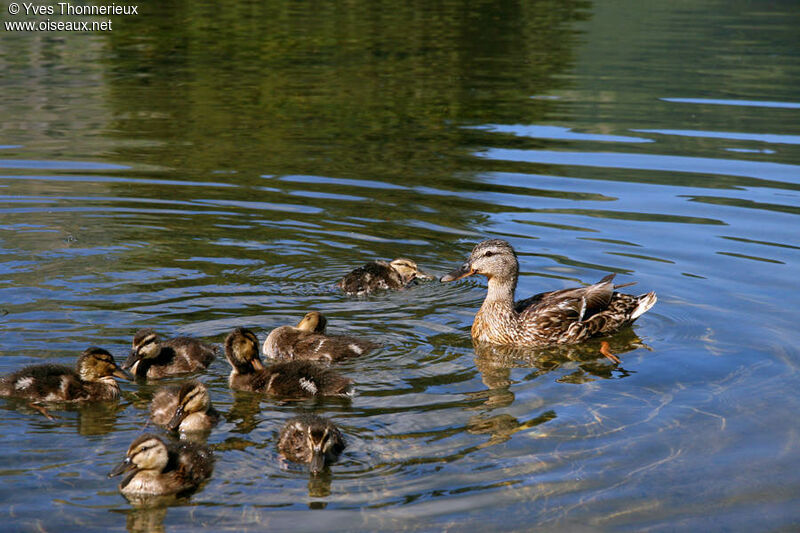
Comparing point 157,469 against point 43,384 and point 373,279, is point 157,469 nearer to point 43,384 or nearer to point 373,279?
point 43,384

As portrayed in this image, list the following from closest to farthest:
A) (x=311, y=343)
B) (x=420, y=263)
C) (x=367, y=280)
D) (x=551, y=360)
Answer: (x=311, y=343), (x=551, y=360), (x=367, y=280), (x=420, y=263)

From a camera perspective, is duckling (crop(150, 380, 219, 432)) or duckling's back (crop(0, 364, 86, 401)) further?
duckling's back (crop(0, 364, 86, 401))

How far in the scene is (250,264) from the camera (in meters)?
9.51

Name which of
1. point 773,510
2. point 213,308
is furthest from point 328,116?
point 773,510

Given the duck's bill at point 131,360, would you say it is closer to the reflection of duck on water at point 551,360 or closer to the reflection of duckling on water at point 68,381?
the reflection of duckling on water at point 68,381

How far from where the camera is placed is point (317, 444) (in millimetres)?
5691

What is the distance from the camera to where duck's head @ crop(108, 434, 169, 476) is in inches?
219

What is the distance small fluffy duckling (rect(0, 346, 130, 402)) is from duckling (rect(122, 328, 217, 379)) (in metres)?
0.24

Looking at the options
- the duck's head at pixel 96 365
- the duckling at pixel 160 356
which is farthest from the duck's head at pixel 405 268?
the duck's head at pixel 96 365

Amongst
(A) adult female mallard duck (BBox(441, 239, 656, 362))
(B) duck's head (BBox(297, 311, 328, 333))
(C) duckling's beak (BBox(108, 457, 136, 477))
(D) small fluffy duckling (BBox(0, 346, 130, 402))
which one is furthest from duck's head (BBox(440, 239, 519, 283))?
(C) duckling's beak (BBox(108, 457, 136, 477))

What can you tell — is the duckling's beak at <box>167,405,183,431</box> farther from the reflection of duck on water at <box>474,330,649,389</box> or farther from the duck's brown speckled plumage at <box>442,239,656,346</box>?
the duck's brown speckled plumage at <box>442,239,656,346</box>

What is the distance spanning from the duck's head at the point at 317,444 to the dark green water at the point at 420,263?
0.43 ft

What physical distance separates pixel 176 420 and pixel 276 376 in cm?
96

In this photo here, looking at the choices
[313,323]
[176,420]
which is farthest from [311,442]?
[313,323]
